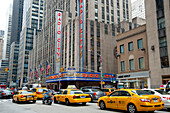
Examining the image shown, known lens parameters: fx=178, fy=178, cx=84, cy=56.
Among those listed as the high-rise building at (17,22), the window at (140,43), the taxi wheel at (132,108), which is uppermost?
the high-rise building at (17,22)

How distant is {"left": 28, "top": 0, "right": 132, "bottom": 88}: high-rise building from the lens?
54.0 metres

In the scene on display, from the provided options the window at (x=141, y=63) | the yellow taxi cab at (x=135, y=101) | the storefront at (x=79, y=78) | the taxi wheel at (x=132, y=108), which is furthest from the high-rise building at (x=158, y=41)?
the storefront at (x=79, y=78)

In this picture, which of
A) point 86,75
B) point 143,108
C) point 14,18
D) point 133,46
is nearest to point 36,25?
point 14,18

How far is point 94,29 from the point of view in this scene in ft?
186

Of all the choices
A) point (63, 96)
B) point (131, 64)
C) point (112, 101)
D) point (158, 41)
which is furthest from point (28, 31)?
point (112, 101)

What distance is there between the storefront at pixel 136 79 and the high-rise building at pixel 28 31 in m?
88.5

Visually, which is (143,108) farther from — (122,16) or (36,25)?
(36,25)

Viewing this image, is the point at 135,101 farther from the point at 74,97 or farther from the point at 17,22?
the point at 17,22

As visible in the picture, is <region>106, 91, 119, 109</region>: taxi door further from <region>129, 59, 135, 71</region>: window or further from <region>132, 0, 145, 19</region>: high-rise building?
<region>132, 0, 145, 19</region>: high-rise building

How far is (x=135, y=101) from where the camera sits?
1098 cm

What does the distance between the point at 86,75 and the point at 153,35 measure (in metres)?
21.5

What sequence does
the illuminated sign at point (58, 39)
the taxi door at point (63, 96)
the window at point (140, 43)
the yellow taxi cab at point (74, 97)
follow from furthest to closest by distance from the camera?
the illuminated sign at point (58, 39), the window at point (140, 43), the taxi door at point (63, 96), the yellow taxi cab at point (74, 97)

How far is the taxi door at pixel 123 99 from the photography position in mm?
11600

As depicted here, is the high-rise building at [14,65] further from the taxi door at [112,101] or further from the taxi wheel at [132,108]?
the taxi wheel at [132,108]
